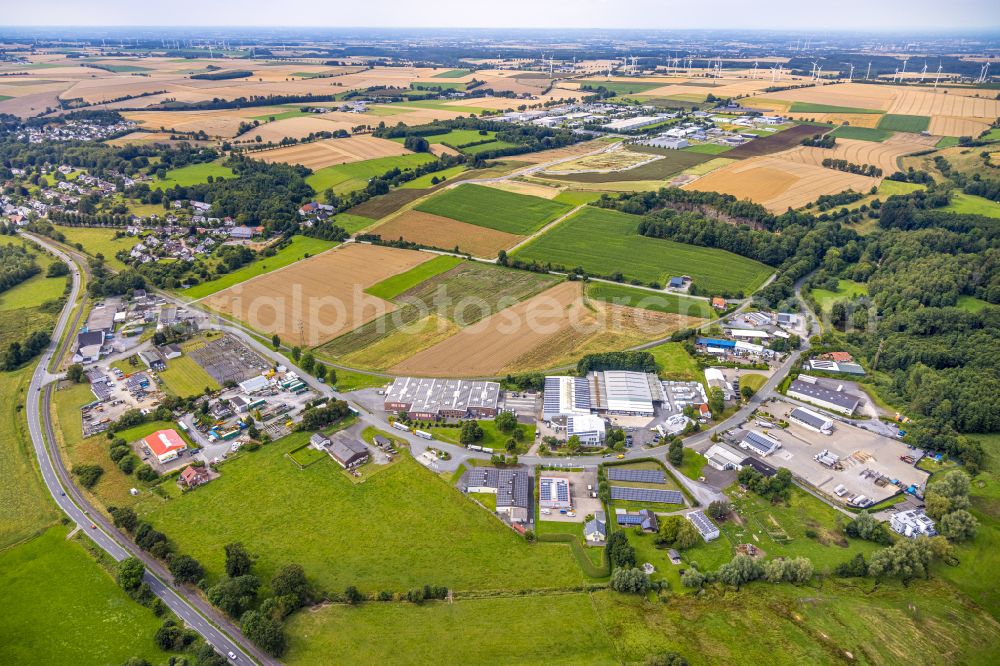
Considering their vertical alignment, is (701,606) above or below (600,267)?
below

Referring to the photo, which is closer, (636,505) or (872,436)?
(636,505)

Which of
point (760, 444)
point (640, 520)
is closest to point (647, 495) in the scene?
→ point (640, 520)

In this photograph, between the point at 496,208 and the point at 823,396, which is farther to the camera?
the point at 496,208

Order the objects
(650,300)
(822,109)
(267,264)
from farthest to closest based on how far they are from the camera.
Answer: (822,109) < (267,264) < (650,300)

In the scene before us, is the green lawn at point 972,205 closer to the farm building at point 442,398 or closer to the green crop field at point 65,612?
the farm building at point 442,398

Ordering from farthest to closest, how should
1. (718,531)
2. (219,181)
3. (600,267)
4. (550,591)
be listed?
(219,181) < (600,267) < (718,531) < (550,591)

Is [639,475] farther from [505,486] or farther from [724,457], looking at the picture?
[505,486]

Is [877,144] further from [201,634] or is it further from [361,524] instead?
[201,634]

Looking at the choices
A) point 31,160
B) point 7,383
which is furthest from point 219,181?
point 7,383

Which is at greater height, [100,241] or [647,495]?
[100,241]
